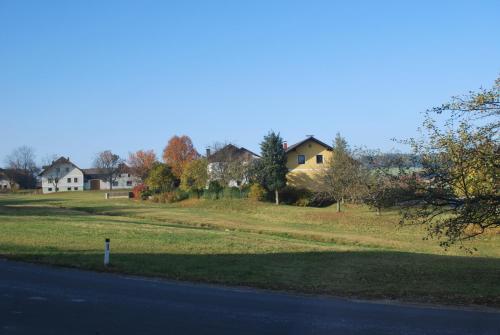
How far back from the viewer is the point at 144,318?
8.80 m

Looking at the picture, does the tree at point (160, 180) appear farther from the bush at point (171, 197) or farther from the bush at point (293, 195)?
the bush at point (293, 195)

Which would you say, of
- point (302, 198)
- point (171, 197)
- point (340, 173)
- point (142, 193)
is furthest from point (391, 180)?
point (142, 193)

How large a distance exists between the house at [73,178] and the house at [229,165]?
58.9m

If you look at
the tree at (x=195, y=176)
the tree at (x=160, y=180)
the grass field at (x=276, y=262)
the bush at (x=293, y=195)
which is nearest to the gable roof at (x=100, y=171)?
the tree at (x=160, y=180)

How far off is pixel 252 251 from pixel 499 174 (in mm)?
10221

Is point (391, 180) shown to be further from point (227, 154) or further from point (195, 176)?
point (227, 154)

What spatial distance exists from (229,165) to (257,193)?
29.5 feet

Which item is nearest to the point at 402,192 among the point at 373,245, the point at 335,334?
the point at 335,334

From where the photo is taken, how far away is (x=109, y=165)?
463 feet

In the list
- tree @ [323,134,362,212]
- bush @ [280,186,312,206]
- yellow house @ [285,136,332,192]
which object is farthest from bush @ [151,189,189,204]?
tree @ [323,134,362,212]

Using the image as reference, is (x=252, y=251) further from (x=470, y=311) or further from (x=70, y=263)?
(x=470, y=311)

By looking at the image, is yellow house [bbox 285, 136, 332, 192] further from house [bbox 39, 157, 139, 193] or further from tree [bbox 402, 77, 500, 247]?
house [bbox 39, 157, 139, 193]

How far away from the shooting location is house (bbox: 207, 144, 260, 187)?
211 ft

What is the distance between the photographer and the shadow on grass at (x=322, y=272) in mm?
12586
